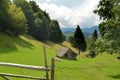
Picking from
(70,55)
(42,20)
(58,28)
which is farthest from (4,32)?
(58,28)

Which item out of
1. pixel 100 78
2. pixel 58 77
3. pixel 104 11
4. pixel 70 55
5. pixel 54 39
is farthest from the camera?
pixel 54 39

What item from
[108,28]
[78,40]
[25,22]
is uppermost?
[25,22]

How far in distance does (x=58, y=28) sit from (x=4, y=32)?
64.4m

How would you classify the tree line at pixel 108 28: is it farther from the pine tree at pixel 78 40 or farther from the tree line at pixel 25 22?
the pine tree at pixel 78 40

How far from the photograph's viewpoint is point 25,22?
321 feet

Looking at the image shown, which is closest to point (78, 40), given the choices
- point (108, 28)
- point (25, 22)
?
point (25, 22)

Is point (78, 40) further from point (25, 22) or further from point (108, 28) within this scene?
point (108, 28)

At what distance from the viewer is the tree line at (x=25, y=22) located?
88500 mm

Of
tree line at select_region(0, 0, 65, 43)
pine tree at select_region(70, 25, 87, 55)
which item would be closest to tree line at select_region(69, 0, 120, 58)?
tree line at select_region(0, 0, 65, 43)

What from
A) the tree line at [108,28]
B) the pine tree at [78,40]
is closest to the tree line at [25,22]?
the pine tree at [78,40]

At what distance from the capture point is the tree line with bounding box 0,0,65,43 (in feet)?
290

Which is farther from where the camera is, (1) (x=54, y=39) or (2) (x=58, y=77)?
(1) (x=54, y=39)

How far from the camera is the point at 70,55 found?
88.3 meters

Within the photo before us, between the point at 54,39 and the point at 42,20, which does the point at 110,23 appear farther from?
the point at 54,39
